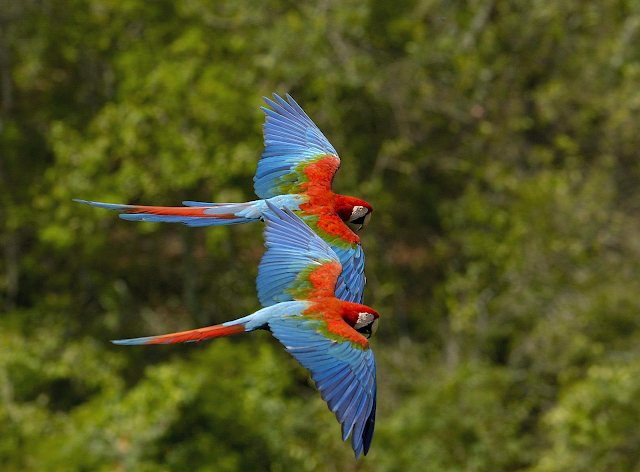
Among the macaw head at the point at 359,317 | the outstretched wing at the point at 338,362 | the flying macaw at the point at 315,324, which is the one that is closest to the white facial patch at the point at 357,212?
the flying macaw at the point at 315,324

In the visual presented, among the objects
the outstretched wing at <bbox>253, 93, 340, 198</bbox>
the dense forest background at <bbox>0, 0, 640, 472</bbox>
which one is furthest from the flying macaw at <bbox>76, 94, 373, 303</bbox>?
the dense forest background at <bbox>0, 0, 640, 472</bbox>

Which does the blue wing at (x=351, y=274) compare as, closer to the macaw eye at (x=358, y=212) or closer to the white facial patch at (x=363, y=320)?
the macaw eye at (x=358, y=212)

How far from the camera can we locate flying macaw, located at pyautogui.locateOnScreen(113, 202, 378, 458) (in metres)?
3.35

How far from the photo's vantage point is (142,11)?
12.1 meters

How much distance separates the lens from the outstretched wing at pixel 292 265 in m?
3.82

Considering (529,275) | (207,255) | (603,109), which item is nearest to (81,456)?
(207,255)

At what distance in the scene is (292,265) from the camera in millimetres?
3875

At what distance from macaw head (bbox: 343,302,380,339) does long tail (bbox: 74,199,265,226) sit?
26.3 inches

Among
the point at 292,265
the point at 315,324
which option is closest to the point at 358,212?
the point at 292,265

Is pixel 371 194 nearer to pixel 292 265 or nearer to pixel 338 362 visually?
pixel 292 265

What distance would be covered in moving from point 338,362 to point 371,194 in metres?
8.21

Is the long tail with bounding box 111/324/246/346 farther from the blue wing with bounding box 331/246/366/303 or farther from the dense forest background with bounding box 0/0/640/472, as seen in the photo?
the dense forest background with bounding box 0/0/640/472

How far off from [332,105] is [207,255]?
2.89 meters

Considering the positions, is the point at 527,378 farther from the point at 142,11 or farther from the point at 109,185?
the point at 142,11
